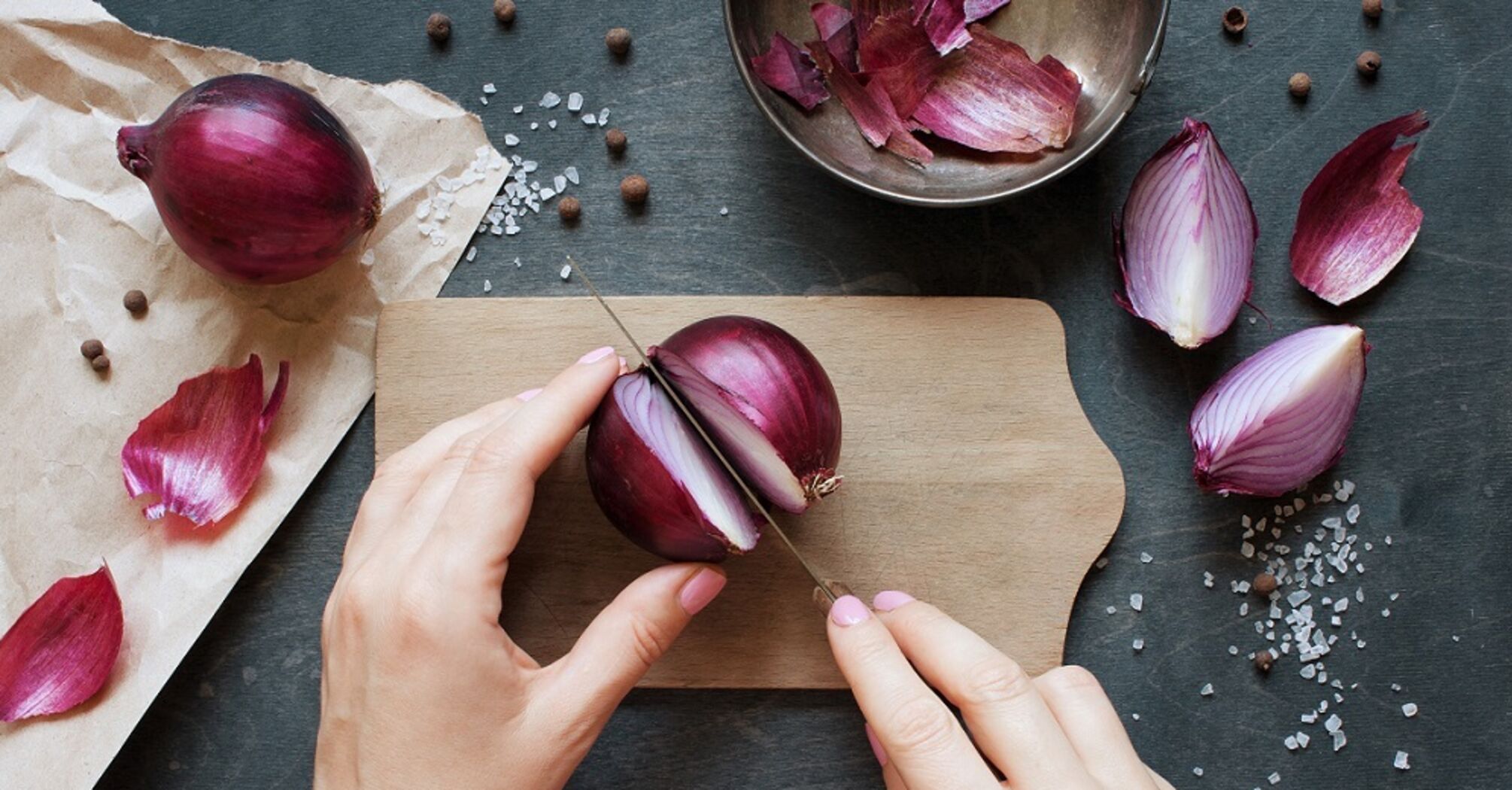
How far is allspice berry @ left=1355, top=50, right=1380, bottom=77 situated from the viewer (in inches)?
49.4

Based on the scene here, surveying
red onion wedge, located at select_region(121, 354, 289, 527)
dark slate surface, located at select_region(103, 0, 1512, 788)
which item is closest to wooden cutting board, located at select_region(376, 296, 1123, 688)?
dark slate surface, located at select_region(103, 0, 1512, 788)

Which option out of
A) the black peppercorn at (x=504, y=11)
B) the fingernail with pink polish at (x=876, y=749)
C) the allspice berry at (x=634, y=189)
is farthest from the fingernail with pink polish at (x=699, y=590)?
the black peppercorn at (x=504, y=11)

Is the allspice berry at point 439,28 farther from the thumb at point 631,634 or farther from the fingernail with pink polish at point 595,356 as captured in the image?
the thumb at point 631,634

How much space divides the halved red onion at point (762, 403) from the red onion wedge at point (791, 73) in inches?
10.5

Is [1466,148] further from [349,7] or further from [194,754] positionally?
[194,754]

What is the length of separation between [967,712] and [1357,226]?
0.71m

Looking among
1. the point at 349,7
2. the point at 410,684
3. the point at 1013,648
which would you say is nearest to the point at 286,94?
the point at 349,7

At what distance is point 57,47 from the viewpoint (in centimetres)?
122

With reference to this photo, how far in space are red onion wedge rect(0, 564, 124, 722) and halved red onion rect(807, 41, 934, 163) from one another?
946 millimetres

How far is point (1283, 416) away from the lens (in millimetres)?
1188

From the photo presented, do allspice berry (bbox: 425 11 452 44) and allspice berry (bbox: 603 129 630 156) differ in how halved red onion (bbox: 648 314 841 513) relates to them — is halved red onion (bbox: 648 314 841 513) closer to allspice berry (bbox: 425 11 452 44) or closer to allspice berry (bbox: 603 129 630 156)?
allspice berry (bbox: 603 129 630 156)

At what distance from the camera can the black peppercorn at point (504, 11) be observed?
1256 mm

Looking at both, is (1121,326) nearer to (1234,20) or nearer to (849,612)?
(1234,20)

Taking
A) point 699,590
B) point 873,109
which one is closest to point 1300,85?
point 873,109
